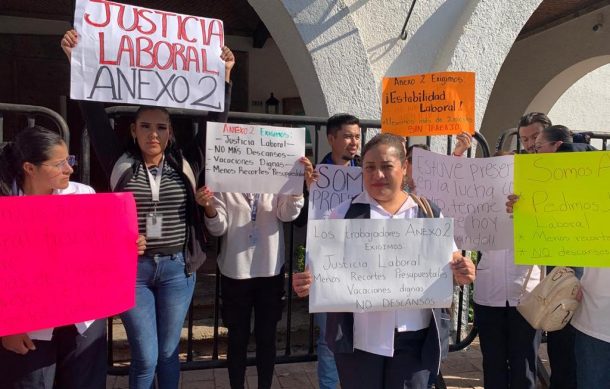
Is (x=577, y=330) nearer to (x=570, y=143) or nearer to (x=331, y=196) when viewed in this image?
(x=570, y=143)

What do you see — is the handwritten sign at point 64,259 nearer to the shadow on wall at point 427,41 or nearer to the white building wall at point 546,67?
the shadow on wall at point 427,41

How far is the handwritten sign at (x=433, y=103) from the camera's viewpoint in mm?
3566

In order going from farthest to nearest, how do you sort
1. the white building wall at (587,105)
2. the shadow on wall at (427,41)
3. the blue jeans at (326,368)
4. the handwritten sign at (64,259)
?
the white building wall at (587,105), the shadow on wall at (427,41), the blue jeans at (326,368), the handwritten sign at (64,259)

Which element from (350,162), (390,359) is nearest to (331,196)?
(350,162)

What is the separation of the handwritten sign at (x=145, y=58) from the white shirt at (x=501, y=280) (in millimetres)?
1866

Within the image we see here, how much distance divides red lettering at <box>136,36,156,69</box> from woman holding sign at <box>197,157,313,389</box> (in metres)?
0.83

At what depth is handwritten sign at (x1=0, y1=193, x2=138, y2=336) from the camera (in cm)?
205

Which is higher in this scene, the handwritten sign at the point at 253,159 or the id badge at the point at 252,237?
the handwritten sign at the point at 253,159

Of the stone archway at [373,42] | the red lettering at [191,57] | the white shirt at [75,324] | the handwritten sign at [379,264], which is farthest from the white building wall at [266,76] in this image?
the handwritten sign at [379,264]

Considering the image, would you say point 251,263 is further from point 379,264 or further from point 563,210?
point 563,210

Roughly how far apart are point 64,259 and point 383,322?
1.41m

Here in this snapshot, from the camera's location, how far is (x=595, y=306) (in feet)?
7.89

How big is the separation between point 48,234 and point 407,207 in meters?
1.57

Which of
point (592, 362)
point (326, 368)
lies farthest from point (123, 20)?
point (592, 362)
